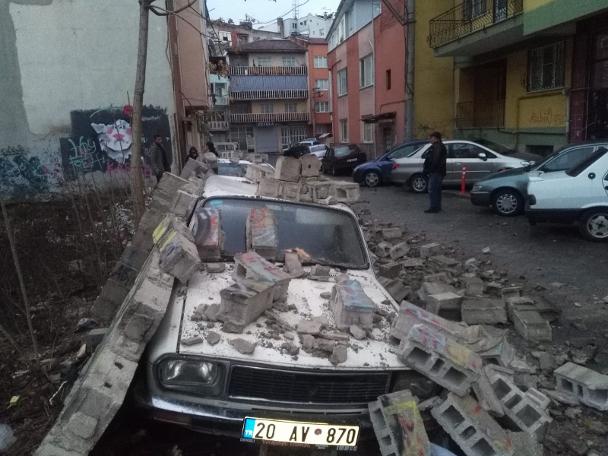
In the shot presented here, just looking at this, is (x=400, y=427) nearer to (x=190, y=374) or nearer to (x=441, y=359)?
(x=441, y=359)

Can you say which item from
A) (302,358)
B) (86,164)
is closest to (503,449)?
(302,358)

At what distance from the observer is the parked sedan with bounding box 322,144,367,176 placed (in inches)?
865

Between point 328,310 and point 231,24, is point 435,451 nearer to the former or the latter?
point 328,310

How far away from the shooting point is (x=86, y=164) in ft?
47.5

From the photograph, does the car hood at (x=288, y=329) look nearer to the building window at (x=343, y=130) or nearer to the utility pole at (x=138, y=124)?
the utility pole at (x=138, y=124)

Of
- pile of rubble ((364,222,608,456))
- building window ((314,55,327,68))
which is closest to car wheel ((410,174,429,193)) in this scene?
pile of rubble ((364,222,608,456))

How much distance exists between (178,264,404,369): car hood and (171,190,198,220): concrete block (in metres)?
0.74

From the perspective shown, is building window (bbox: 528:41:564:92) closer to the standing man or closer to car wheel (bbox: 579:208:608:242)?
car wheel (bbox: 579:208:608:242)

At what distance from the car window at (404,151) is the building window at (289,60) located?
45.9m

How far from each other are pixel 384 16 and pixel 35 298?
21.6 meters

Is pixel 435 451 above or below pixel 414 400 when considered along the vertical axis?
below

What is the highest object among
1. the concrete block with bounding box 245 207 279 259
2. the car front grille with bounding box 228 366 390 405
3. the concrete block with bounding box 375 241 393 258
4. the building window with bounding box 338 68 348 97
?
the building window with bounding box 338 68 348 97

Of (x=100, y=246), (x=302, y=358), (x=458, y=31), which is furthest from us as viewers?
(x=458, y=31)

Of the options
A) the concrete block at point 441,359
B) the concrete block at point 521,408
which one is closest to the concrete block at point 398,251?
the concrete block at point 521,408
